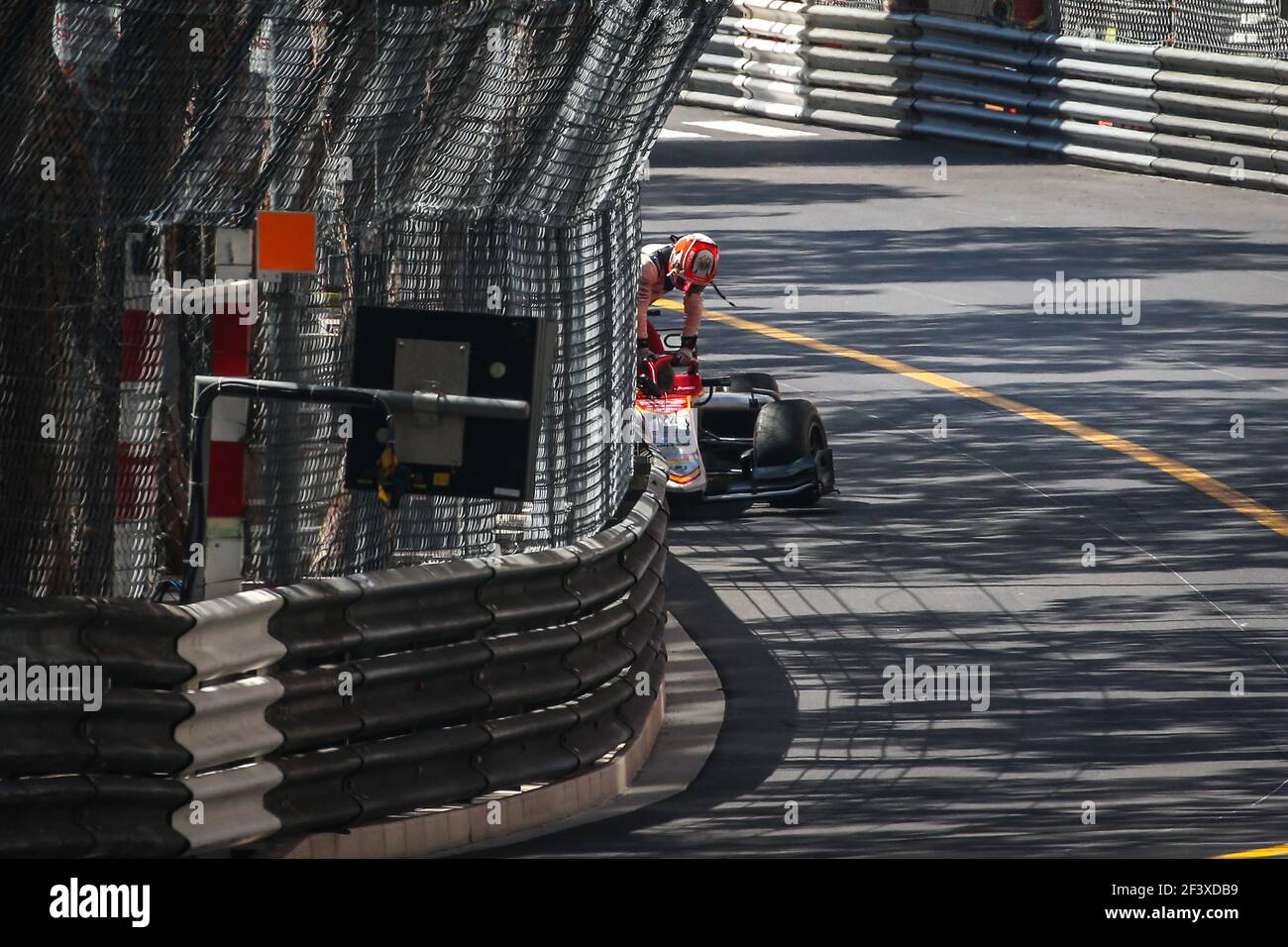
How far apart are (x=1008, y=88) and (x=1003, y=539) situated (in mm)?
13645

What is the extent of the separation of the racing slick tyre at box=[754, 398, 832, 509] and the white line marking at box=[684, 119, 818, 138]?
48.2ft

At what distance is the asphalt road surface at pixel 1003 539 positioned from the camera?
9.11 meters

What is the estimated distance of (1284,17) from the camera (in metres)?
26.5

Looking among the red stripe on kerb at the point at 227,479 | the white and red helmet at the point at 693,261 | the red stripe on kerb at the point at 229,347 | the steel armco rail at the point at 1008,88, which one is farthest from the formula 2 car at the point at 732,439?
the steel armco rail at the point at 1008,88

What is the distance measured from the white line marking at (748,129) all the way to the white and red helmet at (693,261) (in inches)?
596

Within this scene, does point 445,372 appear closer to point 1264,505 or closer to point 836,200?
point 1264,505

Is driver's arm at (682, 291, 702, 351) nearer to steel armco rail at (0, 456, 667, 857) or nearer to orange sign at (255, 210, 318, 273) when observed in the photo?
steel armco rail at (0, 456, 667, 857)

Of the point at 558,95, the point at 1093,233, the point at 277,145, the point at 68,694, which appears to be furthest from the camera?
the point at 1093,233

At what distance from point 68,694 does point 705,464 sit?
731 cm

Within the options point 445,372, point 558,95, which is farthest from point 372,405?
point 558,95

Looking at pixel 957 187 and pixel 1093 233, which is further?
pixel 957 187

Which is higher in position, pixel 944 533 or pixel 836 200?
pixel 836 200

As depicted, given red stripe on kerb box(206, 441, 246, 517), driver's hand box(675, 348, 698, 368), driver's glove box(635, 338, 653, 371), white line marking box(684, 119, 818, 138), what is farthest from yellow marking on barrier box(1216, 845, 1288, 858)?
white line marking box(684, 119, 818, 138)

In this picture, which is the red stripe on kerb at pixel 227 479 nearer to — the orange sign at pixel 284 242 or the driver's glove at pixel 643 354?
the orange sign at pixel 284 242
